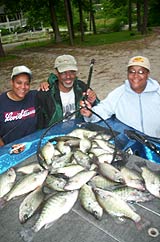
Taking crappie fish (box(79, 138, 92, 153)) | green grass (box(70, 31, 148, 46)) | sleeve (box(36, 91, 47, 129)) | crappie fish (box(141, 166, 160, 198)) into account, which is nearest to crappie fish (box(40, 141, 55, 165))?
crappie fish (box(79, 138, 92, 153))

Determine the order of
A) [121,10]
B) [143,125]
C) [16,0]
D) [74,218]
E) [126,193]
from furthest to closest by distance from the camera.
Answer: [121,10]
[16,0]
[143,125]
[126,193]
[74,218]

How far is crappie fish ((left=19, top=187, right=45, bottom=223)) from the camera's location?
1560 mm

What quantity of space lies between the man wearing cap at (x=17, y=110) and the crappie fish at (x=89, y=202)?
197 centimetres

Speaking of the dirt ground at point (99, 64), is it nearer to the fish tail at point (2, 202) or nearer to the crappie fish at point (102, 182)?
the crappie fish at point (102, 182)

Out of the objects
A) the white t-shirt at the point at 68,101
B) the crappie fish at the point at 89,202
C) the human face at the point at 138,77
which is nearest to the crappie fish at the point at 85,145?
the crappie fish at the point at 89,202

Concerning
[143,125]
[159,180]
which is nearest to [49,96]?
[143,125]

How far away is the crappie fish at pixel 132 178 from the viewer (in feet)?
5.65

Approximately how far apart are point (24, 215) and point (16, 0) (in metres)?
19.8

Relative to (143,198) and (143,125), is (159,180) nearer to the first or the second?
(143,198)

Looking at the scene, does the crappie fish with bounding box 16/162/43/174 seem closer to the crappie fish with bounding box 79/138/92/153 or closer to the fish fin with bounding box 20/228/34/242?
the crappie fish with bounding box 79/138/92/153

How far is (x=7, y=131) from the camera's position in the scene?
3.50 metres

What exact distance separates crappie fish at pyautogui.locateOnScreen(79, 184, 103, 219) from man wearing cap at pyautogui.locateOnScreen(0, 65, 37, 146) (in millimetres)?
1975

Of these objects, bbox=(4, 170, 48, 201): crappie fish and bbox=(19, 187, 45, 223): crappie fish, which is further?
bbox=(4, 170, 48, 201): crappie fish

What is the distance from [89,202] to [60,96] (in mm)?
2182
